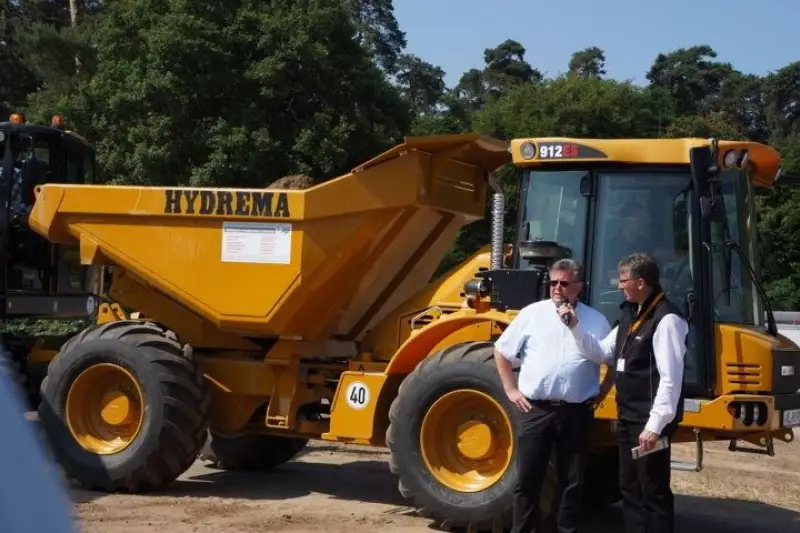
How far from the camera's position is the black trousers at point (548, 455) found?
6.14m

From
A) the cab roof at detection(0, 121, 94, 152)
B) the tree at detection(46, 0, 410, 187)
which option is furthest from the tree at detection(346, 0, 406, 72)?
the cab roof at detection(0, 121, 94, 152)

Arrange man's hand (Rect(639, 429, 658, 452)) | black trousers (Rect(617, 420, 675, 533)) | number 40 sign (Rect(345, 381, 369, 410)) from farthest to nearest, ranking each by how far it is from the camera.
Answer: number 40 sign (Rect(345, 381, 369, 410)) → black trousers (Rect(617, 420, 675, 533)) → man's hand (Rect(639, 429, 658, 452))

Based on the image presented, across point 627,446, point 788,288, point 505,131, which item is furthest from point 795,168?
point 627,446

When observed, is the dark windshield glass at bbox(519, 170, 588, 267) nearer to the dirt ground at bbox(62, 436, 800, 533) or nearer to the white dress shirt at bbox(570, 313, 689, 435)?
the white dress shirt at bbox(570, 313, 689, 435)

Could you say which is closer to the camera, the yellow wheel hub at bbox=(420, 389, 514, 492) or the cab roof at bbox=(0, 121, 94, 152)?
the yellow wheel hub at bbox=(420, 389, 514, 492)

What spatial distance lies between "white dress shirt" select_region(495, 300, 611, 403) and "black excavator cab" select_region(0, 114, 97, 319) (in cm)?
581

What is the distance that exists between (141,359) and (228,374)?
0.73 m

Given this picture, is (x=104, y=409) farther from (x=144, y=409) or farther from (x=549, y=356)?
(x=549, y=356)

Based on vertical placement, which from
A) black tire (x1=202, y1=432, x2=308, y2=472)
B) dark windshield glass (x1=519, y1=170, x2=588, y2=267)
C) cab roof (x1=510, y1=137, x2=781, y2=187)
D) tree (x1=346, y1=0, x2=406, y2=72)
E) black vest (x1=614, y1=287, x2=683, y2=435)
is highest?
tree (x1=346, y1=0, x2=406, y2=72)

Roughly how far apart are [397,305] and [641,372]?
146 inches

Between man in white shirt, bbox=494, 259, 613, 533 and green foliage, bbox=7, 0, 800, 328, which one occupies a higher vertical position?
green foliage, bbox=7, 0, 800, 328

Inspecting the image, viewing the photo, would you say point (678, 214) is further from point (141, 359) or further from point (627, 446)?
point (141, 359)

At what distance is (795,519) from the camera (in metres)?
8.63

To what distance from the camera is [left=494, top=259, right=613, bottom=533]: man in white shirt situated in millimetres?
6141
